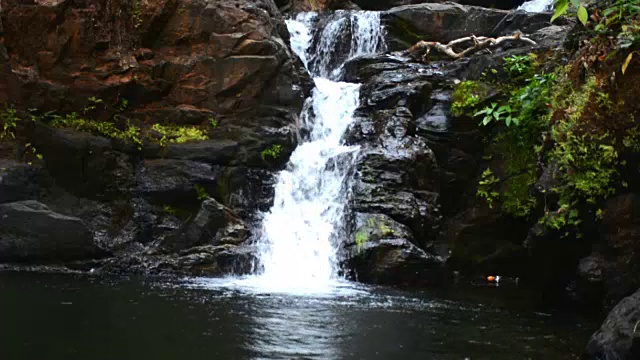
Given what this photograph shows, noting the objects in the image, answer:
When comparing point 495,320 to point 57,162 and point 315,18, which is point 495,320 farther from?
point 315,18

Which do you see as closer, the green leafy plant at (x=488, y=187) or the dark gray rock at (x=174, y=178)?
the green leafy plant at (x=488, y=187)

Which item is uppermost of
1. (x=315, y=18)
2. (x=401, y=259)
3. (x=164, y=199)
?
(x=315, y=18)

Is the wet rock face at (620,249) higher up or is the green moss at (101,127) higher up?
the green moss at (101,127)

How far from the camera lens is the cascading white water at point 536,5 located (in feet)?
66.3

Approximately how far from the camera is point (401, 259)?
390 inches

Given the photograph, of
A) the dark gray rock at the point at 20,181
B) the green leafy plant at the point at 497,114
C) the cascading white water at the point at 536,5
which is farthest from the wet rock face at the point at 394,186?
the cascading white water at the point at 536,5

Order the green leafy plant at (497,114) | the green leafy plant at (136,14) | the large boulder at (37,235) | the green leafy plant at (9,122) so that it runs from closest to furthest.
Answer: the large boulder at (37,235), the green leafy plant at (497,114), the green leafy plant at (9,122), the green leafy plant at (136,14)

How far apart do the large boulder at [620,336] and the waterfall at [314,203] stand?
4881 mm

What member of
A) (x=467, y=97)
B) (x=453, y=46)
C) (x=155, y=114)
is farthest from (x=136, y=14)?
(x=453, y=46)

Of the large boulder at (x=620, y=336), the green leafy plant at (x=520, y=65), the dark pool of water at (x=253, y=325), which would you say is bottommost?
the dark pool of water at (x=253, y=325)

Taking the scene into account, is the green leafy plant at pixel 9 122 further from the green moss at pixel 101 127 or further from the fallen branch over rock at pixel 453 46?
the fallen branch over rock at pixel 453 46

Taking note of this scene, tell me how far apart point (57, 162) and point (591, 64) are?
968 centimetres

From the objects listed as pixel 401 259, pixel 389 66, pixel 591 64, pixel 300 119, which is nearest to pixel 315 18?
pixel 389 66

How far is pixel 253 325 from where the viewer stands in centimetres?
554
